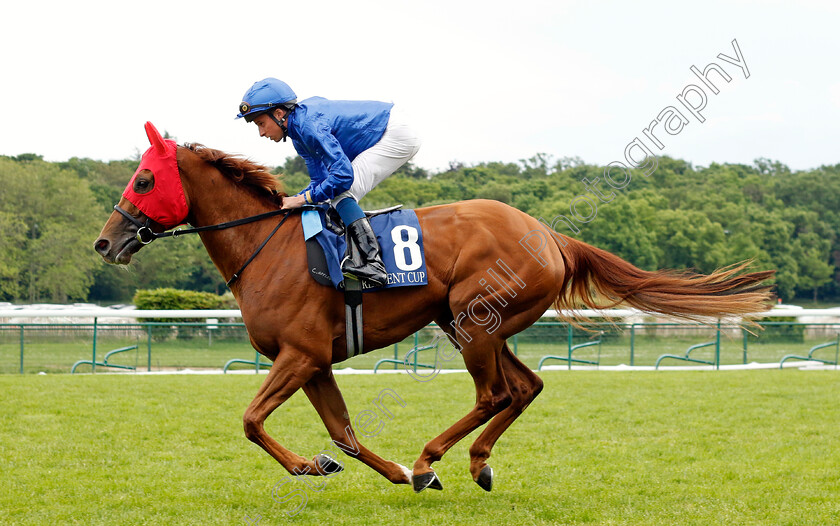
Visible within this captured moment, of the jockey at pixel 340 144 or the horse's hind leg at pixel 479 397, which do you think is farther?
the horse's hind leg at pixel 479 397

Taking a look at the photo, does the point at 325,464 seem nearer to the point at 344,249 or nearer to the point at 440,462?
the point at 344,249

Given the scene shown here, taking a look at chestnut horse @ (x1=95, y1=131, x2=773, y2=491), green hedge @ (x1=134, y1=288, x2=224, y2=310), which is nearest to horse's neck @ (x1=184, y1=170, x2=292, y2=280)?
chestnut horse @ (x1=95, y1=131, x2=773, y2=491)

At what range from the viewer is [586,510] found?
4750 millimetres

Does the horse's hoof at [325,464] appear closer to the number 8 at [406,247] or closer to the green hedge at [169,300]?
the number 8 at [406,247]

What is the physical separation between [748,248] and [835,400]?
118 ft

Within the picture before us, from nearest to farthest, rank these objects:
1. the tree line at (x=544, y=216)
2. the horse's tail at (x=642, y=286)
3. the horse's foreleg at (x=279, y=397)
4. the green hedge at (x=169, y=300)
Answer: the horse's foreleg at (x=279, y=397), the horse's tail at (x=642, y=286), the green hedge at (x=169, y=300), the tree line at (x=544, y=216)

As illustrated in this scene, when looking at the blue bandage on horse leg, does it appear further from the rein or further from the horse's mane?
the horse's mane

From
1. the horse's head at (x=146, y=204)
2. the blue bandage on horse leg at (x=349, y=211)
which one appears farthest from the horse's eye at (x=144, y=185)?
the blue bandage on horse leg at (x=349, y=211)

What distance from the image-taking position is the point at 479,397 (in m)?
4.89

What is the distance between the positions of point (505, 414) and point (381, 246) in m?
1.36

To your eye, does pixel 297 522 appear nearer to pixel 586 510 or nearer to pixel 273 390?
pixel 273 390

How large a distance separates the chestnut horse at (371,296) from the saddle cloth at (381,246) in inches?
2.9

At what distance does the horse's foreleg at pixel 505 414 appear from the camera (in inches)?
192

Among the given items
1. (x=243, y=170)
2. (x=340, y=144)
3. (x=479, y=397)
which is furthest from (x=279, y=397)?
(x=340, y=144)
